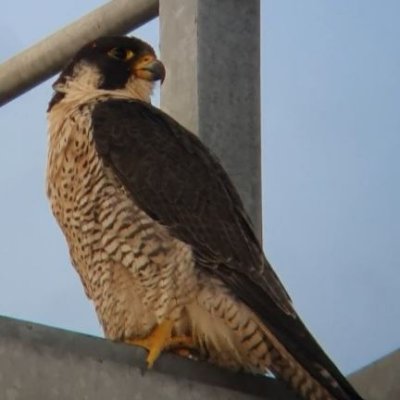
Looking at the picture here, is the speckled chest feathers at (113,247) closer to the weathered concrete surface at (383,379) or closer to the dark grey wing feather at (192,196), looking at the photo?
the dark grey wing feather at (192,196)

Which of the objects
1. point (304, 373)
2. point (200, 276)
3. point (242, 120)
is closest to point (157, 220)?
point (200, 276)

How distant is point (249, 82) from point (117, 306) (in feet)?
2.65

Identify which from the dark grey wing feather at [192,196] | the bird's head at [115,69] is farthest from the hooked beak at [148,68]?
the dark grey wing feather at [192,196]

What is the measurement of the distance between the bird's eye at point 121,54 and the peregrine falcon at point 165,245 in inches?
→ 17.7

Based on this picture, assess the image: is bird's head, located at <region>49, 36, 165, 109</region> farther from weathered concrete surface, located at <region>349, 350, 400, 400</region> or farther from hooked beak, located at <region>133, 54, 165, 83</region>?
weathered concrete surface, located at <region>349, 350, 400, 400</region>

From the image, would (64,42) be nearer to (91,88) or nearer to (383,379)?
(91,88)

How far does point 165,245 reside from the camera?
4.11m

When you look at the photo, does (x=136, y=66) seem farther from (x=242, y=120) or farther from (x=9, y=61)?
(x=242, y=120)

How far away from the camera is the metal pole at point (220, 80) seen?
381cm

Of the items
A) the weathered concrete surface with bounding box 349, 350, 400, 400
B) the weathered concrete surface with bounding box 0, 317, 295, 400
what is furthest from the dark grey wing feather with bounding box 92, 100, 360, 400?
the weathered concrete surface with bounding box 0, 317, 295, 400

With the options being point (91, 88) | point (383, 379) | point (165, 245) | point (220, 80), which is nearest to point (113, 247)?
point (165, 245)

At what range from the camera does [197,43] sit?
3.87m

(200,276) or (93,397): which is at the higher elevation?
(200,276)

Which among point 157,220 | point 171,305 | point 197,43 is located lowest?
point 171,305
